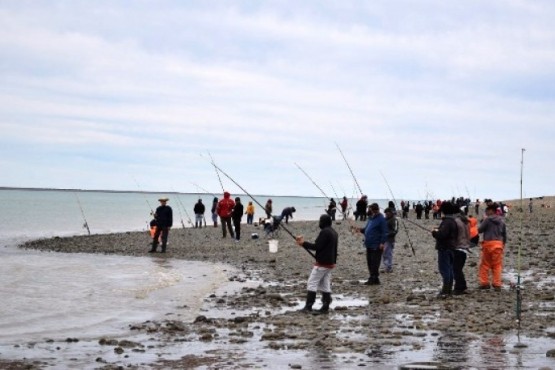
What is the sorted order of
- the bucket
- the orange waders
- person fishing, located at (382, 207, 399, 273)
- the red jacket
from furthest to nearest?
the red jacket, the bucket, person fishing, located at (382, 207, 399, 273), the orange waders

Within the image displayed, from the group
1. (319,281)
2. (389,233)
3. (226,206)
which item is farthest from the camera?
(226,206)

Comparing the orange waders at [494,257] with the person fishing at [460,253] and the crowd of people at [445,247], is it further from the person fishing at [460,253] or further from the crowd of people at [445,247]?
the person fishing at [460,253]

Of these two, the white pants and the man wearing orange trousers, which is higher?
the man wearing orange trousers

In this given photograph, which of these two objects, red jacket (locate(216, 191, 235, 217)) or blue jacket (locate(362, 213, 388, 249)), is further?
red jacket (locate(216, 191, 235, 217))

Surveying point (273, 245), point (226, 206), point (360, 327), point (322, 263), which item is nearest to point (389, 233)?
point (322, 263)

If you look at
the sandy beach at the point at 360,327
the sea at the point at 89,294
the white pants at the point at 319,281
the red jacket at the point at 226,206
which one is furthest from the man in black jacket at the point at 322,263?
the red jacket at the point at 226,206

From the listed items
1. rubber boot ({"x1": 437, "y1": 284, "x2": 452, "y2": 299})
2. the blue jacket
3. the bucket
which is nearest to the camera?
rubber boot ({"x1": 437, "y1": 284, "x2": 452, "y2": 299})

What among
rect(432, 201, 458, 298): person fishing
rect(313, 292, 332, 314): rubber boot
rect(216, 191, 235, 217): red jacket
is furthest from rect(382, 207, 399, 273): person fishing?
rect(216, 191, 235, 217): red jacket

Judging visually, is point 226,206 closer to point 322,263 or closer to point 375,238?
point 375,238

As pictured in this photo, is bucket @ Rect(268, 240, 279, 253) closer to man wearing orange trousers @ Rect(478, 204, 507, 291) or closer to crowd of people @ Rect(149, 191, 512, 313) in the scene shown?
crowd of people @ Rect(149, 191, 512, 313)

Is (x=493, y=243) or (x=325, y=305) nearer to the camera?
(x=325, y=305)

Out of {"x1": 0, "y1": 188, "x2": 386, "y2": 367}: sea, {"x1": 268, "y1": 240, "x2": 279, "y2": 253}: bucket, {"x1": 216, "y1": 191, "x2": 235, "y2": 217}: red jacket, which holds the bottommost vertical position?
{"x1": 0, "y1": 188, "x2": 386, "y2": 367}: sea

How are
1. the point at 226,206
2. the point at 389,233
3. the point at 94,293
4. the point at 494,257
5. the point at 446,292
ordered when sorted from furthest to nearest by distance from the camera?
the point at 226,206, the point at 389,233, the point at 94,293, the point at 494,257, the point at 446,292

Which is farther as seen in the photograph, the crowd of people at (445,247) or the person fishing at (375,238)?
the person fishing at (375,238)
